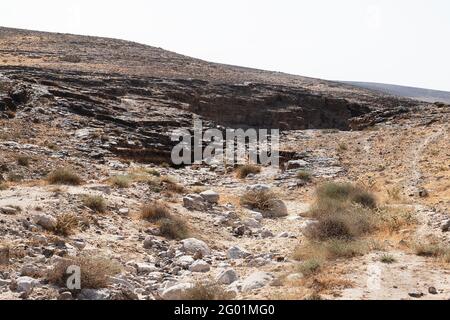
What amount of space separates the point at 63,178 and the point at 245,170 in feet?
23.1

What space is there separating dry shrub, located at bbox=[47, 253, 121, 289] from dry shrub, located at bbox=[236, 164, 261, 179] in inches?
430

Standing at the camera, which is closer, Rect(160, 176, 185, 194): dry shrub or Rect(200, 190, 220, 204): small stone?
Rect(200, 190, 220, 204): small stone

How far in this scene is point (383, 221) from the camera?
Result: 33.3 ft

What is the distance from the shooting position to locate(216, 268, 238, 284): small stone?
6945 millimetres

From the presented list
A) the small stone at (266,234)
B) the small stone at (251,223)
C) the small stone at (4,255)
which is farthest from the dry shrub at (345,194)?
the small stone at (4,255)

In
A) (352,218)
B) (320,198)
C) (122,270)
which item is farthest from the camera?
(320,198)

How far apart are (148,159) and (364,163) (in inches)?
319

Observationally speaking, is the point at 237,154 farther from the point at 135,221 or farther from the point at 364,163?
the point at 135,221

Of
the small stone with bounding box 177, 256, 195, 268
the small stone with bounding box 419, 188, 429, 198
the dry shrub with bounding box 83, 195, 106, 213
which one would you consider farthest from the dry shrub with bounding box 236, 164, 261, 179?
the small stone with bounding box 177, 256, 195, 268

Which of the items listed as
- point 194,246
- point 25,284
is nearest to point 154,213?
point 194,246

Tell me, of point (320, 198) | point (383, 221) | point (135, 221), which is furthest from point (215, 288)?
point (320, 198)

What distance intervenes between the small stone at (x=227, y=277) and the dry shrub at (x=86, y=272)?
1500mm

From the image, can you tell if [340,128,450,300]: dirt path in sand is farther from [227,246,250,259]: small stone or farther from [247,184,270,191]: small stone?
[247,184,270,191]: small stone

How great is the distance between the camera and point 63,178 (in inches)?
493
